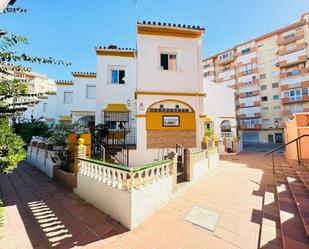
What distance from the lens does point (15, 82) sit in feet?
10.7

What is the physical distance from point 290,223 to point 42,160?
38.5 feet

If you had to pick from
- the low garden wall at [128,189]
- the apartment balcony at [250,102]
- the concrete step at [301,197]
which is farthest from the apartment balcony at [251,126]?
the low garden wall at [128,189]

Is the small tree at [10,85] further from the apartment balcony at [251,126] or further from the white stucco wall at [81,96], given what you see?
the apartment balcony at [251,126]

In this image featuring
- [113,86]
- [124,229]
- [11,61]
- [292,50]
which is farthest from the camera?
[292,50]

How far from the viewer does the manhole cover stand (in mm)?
3753

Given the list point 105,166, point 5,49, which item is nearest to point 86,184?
point 105,166

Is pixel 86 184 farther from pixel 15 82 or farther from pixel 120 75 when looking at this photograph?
pixel 120 75

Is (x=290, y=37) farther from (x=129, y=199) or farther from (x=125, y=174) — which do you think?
(x=129, y=199)

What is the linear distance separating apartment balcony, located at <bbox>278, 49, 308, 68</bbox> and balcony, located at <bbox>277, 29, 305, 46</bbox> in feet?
8.66

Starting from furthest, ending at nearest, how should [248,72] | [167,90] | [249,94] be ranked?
1. [248,72]
2. [249,94]
3. [167,90]

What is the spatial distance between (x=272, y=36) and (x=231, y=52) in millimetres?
8665

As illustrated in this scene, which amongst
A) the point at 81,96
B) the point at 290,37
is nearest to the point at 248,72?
the point at 290,37

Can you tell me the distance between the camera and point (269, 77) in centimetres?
3553

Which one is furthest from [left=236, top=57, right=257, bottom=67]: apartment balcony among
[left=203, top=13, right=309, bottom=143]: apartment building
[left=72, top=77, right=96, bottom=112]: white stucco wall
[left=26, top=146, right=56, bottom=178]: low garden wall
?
[left=26, top=146, right=56, bottom=178]: low garden wall
